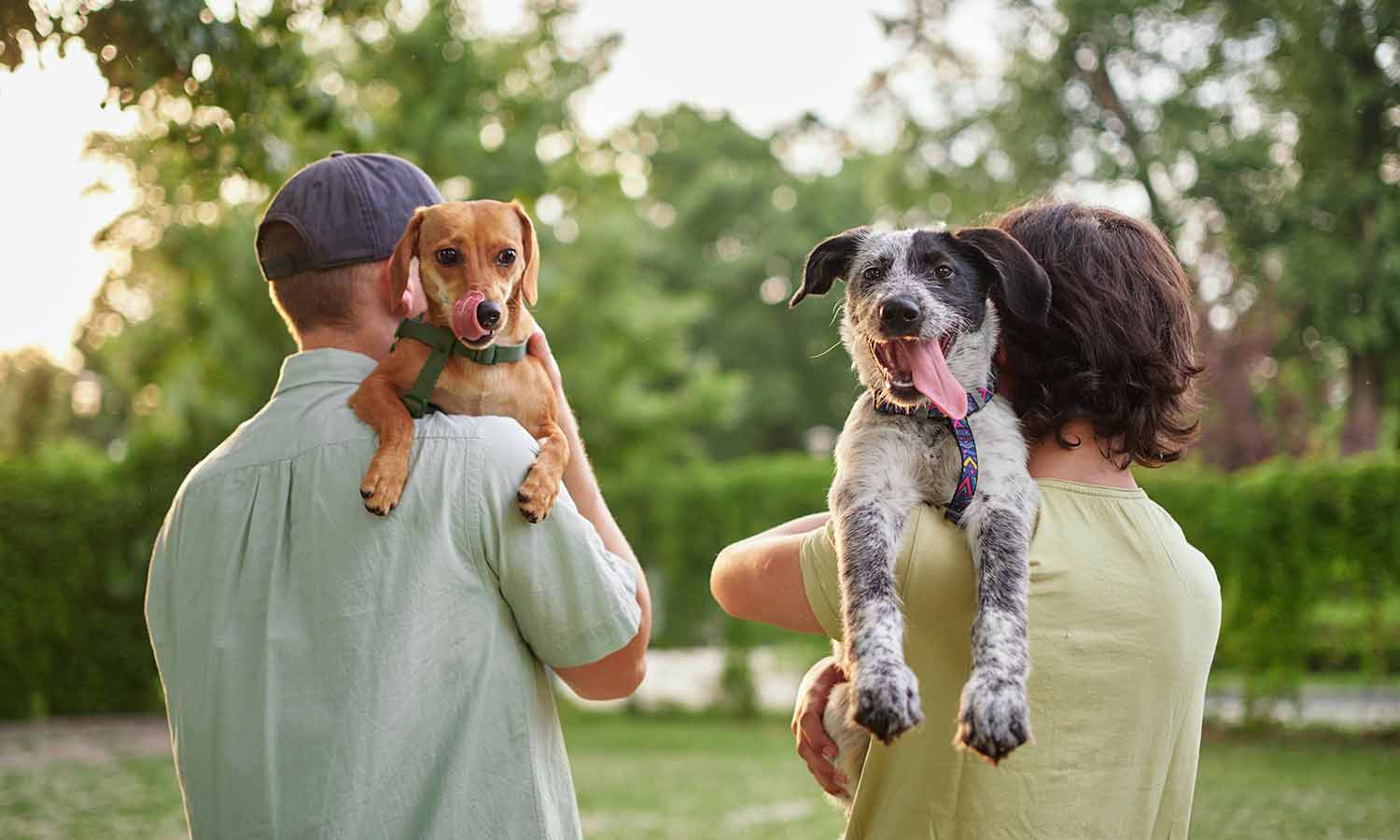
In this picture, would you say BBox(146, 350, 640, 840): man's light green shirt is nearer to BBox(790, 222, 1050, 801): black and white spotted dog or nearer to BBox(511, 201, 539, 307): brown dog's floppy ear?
BBox(790, 222, 1050, 801): black and white spotted dog

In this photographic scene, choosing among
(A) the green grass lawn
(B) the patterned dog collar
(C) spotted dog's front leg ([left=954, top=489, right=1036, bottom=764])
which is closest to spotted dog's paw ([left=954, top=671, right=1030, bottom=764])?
(C) spotted dog's front leg ([left=954, top=489, right=1036, bottom=764])

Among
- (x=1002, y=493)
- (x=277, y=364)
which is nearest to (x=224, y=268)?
(x=277, y=364)

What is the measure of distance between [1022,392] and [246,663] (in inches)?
57.4

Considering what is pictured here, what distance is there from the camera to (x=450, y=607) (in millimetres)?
2145

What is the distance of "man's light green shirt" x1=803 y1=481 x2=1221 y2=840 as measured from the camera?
202cm

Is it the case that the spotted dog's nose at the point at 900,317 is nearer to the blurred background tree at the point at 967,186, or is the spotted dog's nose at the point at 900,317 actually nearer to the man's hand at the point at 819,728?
the man's hand at the point at 819,728

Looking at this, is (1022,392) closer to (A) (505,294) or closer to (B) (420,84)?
(A) (505,294)

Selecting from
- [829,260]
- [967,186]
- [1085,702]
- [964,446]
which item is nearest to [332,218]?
[829,260]

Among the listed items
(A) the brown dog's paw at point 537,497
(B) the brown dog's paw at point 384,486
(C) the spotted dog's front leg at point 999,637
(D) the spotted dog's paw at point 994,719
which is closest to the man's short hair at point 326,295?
(B) the brown dog's paw at point 384,486

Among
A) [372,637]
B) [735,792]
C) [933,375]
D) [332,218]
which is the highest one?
[332,218]

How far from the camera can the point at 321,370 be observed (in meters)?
2.41

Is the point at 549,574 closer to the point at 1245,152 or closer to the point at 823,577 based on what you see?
the point at 823,577

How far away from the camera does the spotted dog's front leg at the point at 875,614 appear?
1.96 meters

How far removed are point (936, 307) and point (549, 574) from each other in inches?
33.7
